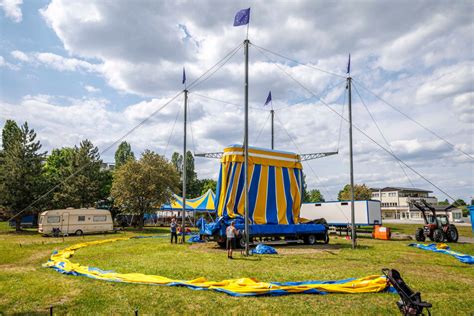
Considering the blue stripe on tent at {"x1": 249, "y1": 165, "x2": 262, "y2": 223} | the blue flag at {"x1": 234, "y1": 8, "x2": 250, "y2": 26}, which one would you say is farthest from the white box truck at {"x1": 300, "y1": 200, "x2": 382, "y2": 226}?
the blue flag at {"x1": 234, "y1": 8, "x2": 250, "y2": 26}

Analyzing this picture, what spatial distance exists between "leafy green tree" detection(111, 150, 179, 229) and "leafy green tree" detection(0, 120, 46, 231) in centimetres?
729

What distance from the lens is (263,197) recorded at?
69.1ft

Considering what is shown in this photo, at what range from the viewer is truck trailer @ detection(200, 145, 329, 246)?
19.6m

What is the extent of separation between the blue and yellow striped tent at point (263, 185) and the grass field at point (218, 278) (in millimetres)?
4957

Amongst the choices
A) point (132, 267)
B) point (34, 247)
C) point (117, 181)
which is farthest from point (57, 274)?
point (117, 181)

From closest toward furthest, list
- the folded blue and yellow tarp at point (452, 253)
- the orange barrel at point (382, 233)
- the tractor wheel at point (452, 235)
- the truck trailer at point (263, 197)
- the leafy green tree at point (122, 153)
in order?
the folded blue and yellow tarp at point (452, 253) < the truck trailer at point (263, 197) < the tractor wheel at point (452, 235) < the orange barrel at point (382, 233) < the leafy green tree at point (122, 153)

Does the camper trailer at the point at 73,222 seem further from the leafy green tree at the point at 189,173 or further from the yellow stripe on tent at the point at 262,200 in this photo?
the leafy green tree at the point at 189,173

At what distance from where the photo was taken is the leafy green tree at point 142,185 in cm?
3412

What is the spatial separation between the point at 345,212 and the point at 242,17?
67.3ft

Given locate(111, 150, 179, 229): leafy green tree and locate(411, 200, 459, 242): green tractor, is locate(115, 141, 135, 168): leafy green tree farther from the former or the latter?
locate(411, 200, 459, 242): green tractor

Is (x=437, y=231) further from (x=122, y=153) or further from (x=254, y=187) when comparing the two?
(x=122, y=153)

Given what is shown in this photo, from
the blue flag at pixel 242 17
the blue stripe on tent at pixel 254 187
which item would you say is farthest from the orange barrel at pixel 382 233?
the blue flag at pixel 242 17

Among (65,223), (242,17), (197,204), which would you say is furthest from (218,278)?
(197,204)

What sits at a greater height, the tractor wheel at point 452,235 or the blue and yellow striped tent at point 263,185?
the blue and yellow striped tent at point 263,185
